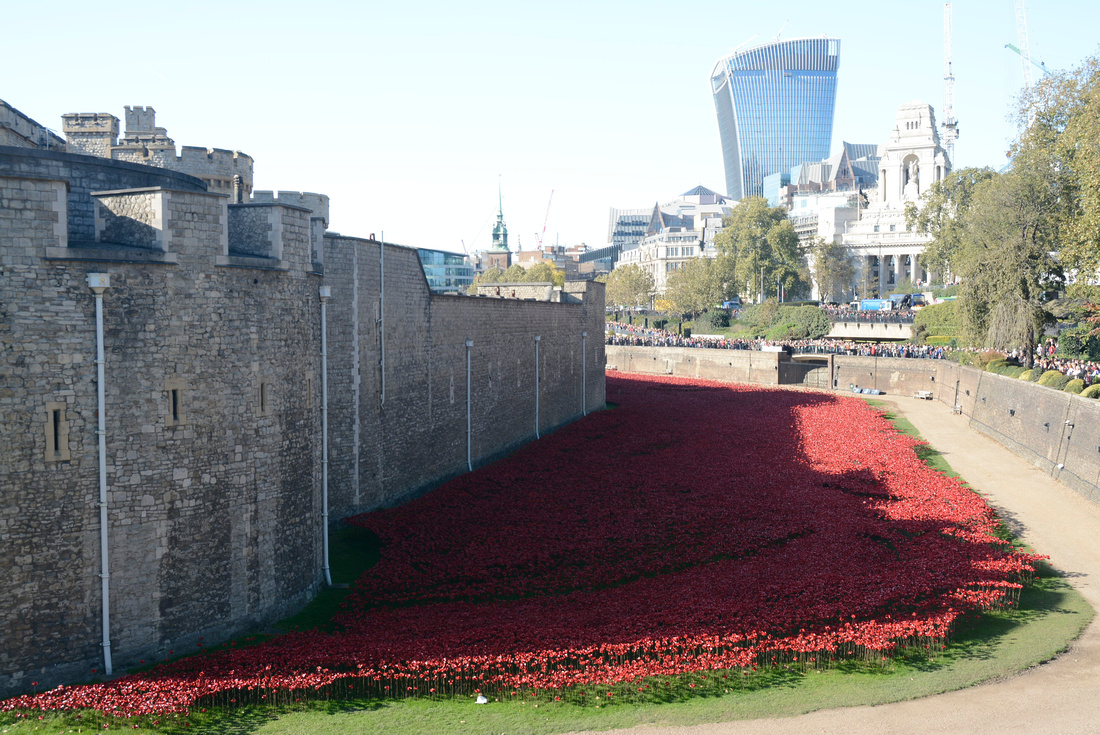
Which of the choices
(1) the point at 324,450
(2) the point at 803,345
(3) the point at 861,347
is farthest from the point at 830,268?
(1) the point at 324,450

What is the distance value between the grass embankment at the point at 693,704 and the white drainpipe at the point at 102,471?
1.74 metres

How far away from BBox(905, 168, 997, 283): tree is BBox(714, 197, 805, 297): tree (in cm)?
1426

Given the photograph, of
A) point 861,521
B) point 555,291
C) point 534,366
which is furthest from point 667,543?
point 555,291

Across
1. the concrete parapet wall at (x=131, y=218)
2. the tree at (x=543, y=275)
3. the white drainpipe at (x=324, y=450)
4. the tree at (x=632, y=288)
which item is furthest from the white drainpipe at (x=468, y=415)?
the tree at (x=632, y=288)

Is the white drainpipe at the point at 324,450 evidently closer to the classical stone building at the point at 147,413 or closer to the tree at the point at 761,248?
the classical stone building at the point at 147,413

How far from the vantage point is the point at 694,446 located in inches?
1396

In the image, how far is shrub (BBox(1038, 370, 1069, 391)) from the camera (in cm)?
3438

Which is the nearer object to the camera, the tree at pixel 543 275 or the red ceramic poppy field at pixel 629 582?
the red ceramic poppy field at pixel 629 582

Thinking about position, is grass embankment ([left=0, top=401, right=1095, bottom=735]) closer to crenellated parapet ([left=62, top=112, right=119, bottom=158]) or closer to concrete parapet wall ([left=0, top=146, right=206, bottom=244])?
concrete parapet wall ([left=0, top=146, right=206, bottom=244])

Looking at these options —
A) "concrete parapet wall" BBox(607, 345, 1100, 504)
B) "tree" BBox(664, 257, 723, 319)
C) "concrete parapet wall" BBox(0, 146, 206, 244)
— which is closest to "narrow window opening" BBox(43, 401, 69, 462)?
"concrete parapet wall" BBox(0, 146, 206, 244)

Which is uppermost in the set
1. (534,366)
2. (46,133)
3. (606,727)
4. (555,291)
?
(46,133)

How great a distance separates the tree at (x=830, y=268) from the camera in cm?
10725

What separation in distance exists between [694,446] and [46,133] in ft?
81.9

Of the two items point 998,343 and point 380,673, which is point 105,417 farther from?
point 998,343
